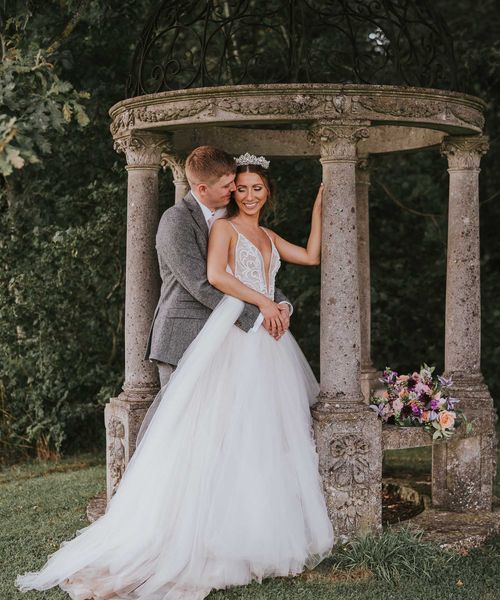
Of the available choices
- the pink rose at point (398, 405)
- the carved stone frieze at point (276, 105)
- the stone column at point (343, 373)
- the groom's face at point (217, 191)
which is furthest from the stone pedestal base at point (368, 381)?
the carved stone frieze at point (276, 105)

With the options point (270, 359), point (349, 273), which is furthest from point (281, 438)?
point (349, 273)

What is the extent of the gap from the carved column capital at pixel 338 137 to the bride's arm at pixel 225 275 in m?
0.83

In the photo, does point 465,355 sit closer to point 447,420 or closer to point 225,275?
point 447,420

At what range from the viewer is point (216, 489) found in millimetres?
4973

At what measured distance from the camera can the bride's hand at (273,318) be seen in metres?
5.43

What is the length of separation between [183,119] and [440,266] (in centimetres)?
670

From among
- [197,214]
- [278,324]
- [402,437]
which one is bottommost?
[402,437]

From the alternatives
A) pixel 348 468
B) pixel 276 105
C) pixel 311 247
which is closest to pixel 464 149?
pixel 311 247

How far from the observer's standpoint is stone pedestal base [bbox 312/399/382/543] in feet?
18.1

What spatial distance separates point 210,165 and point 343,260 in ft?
3.49

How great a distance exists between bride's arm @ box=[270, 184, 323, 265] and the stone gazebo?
0.14 metres

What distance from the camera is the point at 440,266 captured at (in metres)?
11.6

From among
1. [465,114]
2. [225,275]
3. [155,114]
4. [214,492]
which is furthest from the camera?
[465,114]

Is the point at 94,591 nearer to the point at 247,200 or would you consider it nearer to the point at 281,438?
the point at 281,438
